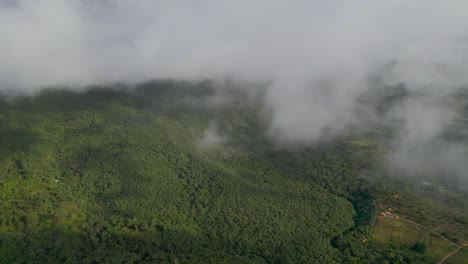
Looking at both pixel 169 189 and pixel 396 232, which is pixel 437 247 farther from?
pixel 169 189

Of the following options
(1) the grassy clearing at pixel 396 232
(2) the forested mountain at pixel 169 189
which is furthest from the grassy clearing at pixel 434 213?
(2) the forested mountain at pixel 169 189

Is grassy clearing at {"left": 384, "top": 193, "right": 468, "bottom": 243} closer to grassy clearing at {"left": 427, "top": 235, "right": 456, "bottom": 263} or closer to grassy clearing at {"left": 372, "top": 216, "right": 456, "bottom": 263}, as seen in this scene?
grassy clearing at {"left": 427, "top": 235, "right": 456, "bottom": 263}

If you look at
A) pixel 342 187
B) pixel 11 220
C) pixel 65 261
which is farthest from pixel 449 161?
pixel 11 220

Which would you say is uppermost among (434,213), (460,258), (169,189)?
(434,213)

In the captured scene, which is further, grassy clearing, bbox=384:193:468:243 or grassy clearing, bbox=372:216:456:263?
grassy clearing, bbox=384:193:468:243

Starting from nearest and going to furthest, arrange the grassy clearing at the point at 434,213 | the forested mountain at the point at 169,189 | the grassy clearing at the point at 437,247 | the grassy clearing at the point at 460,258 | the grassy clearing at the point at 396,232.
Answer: the forested mountain at the point at 169,189
the grassy clearing at the point at 460,258
the grassy clearing at the point at 437,247
the grassy clearing at the point at 396,232
the grassy clearing at the point at 434,213

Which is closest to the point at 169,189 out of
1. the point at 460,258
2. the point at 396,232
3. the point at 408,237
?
the point at 396,232

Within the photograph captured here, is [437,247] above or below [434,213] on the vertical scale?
below

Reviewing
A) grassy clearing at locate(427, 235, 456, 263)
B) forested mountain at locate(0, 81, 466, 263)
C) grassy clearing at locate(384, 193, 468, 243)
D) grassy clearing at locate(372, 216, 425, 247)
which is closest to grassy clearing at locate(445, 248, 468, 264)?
grassy clearing at locate(427, 235, 456, 263)

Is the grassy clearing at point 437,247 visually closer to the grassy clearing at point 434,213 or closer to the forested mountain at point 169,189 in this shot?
the grassy clearing at point 434,213
